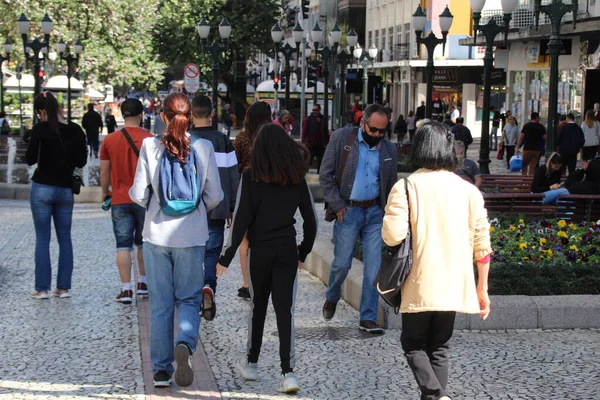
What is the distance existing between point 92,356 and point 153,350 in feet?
3.04

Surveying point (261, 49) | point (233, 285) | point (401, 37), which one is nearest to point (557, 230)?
point (233, 285)

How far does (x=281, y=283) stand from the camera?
6141 millimetres

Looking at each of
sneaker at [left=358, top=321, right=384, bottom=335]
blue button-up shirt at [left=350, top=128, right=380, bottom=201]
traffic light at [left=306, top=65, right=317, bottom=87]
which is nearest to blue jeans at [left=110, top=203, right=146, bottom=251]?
blue button-up shirt at [left=350, top=128, right=380, bottom=201]

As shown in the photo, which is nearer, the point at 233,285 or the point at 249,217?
the point at 249,217

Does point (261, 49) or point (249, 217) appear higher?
point (261, 49)

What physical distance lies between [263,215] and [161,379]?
3.55ft

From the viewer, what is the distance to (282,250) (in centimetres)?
611

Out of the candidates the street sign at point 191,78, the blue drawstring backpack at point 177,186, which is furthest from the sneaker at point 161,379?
the street sign at point 191,78

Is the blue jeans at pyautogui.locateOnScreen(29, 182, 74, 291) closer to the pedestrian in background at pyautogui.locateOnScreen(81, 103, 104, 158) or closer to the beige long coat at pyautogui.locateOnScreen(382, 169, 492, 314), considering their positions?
the beige long coat at pyautogui.locateOnScreen(382, 169, 492, 314)

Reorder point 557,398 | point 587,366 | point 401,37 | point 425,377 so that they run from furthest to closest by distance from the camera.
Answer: point 401,37 < point 587,366 < point 557,398 < point 425,377

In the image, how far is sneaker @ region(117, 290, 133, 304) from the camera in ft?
28.7

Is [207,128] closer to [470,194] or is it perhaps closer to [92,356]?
[92,356]

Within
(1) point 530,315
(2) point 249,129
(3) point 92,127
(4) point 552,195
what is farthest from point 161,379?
(3) point 92,127

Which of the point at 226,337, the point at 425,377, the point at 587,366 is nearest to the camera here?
the point at 425,377
